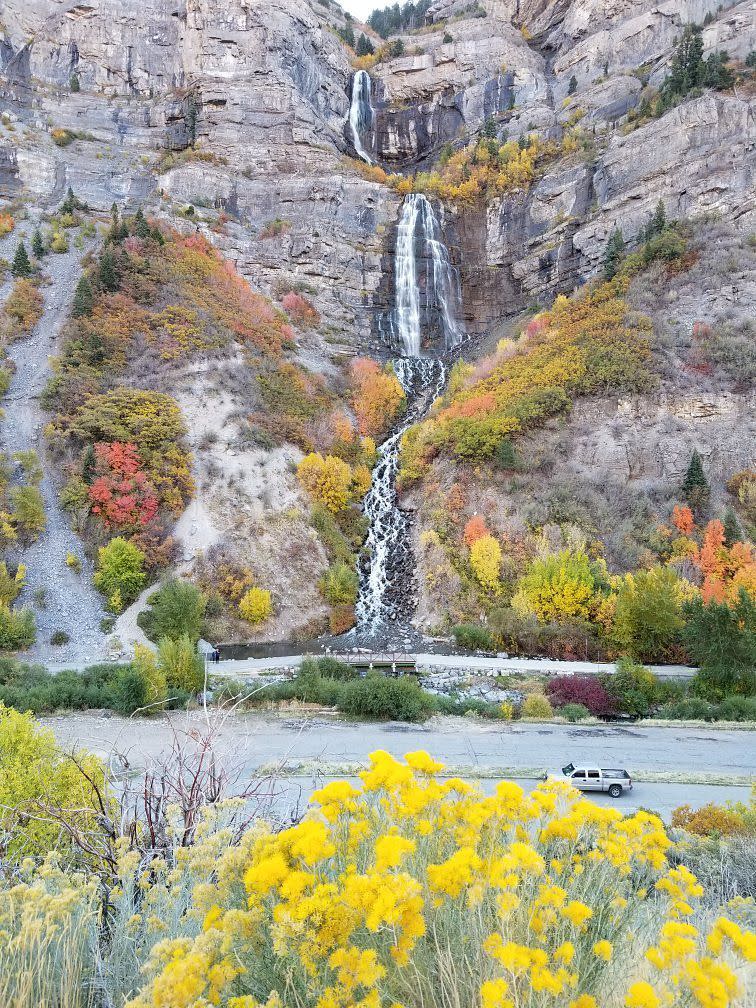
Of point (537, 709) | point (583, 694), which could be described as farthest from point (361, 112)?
point (537, 709)

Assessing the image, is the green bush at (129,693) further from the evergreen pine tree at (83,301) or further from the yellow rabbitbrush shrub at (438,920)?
the evergreen pine tree at (83,301)

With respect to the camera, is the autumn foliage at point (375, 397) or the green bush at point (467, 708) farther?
the autumn foliage at point (375, 397)

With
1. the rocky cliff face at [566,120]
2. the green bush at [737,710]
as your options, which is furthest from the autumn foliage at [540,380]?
the green bush at [737,710]

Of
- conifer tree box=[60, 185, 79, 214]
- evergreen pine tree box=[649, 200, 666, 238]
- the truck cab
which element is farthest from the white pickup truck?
conifer tree box=[60, 185, 79, 214]

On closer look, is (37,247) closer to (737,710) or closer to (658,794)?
(658,794)

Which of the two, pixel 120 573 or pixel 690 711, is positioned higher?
pixel 120 573

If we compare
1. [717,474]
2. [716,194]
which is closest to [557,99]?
[716,194]
